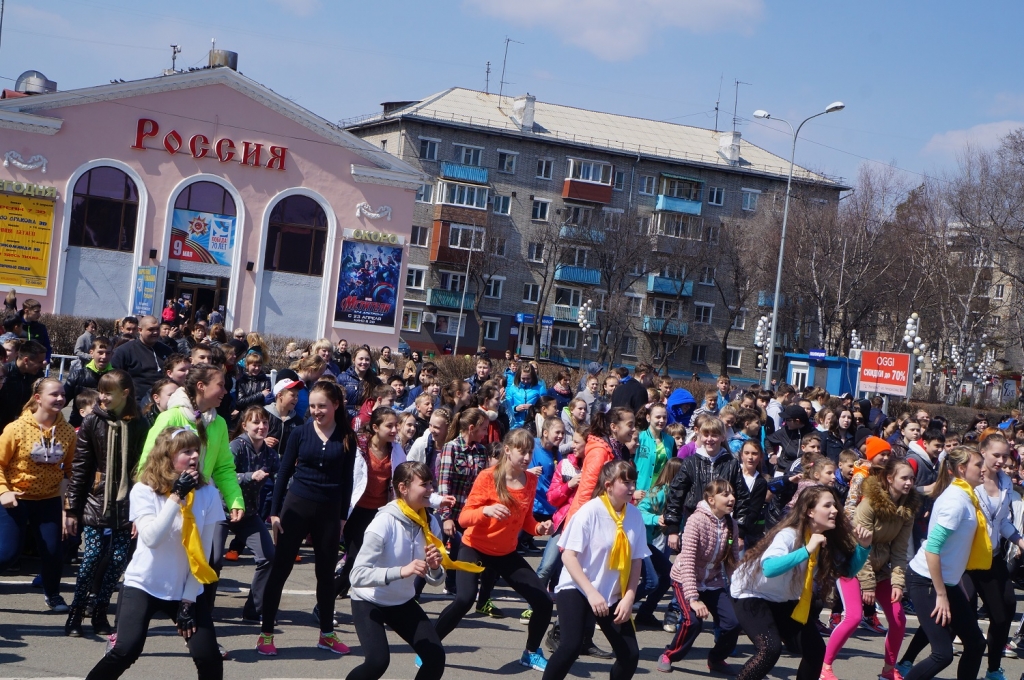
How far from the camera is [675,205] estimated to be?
222 ft

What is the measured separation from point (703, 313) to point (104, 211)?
147 feet

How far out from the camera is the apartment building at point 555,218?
63438 mm

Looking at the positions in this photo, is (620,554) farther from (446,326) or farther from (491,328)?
(491,328)

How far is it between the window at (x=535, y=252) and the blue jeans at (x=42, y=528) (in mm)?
59194

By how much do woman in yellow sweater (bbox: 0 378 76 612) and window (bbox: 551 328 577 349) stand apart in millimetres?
59674

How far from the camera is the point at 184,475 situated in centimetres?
523

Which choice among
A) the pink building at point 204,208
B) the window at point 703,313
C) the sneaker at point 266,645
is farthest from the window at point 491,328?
the sneaker at point 266,645

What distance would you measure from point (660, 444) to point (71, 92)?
2671cm

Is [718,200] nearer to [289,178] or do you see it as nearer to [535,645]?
[289,178]

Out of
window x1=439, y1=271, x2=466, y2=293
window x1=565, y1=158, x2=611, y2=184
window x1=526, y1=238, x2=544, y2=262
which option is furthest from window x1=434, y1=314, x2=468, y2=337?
window x1=565, y1=158, x2=611, y2=184

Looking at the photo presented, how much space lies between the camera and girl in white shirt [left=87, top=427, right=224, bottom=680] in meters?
5.14

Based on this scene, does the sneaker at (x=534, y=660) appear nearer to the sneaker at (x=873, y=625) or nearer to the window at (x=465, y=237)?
the sneaker at (x=873, y=625)

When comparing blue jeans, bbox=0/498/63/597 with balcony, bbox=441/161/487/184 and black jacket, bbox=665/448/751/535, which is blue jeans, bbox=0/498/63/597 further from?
balcony, bbox=441/161/487/184

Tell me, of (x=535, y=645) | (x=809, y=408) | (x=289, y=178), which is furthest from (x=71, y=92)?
(x=535, y=645)
